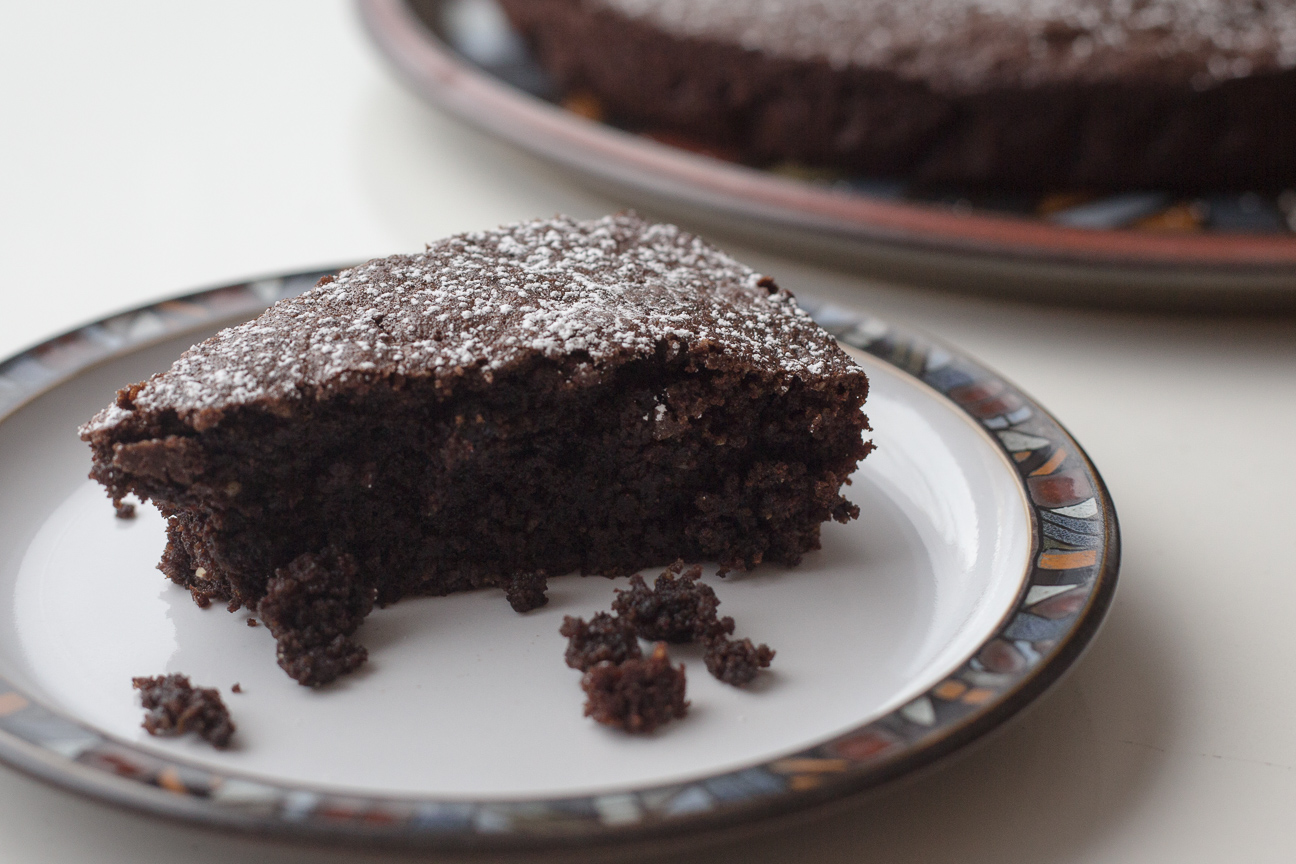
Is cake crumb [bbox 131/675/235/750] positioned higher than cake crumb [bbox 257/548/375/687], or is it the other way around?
cake crumb [bbox 257/548/375/687]

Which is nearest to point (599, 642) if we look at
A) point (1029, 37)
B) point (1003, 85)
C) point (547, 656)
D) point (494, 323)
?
point (547, 656)

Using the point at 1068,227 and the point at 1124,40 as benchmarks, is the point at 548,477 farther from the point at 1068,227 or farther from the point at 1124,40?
the point at 1124,40

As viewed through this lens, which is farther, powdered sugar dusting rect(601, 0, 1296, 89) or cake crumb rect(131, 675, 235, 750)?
powdered sugar dusting rect(601, 0, 1296, 89)

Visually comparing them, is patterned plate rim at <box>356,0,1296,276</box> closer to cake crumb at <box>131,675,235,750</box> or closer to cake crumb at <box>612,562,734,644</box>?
cake crumb at <box>612,562,734,644</box>

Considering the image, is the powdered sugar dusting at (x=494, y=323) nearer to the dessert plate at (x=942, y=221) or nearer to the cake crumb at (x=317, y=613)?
the cake crumb at (x=317, y=613)

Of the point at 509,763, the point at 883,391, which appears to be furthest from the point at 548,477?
the point at 883,391

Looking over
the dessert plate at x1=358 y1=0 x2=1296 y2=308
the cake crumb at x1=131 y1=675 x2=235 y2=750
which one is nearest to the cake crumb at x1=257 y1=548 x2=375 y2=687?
the cake crumb at x1=131 y1=675 x2=235 y2=750

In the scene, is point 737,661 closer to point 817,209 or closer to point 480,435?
point 480,435
